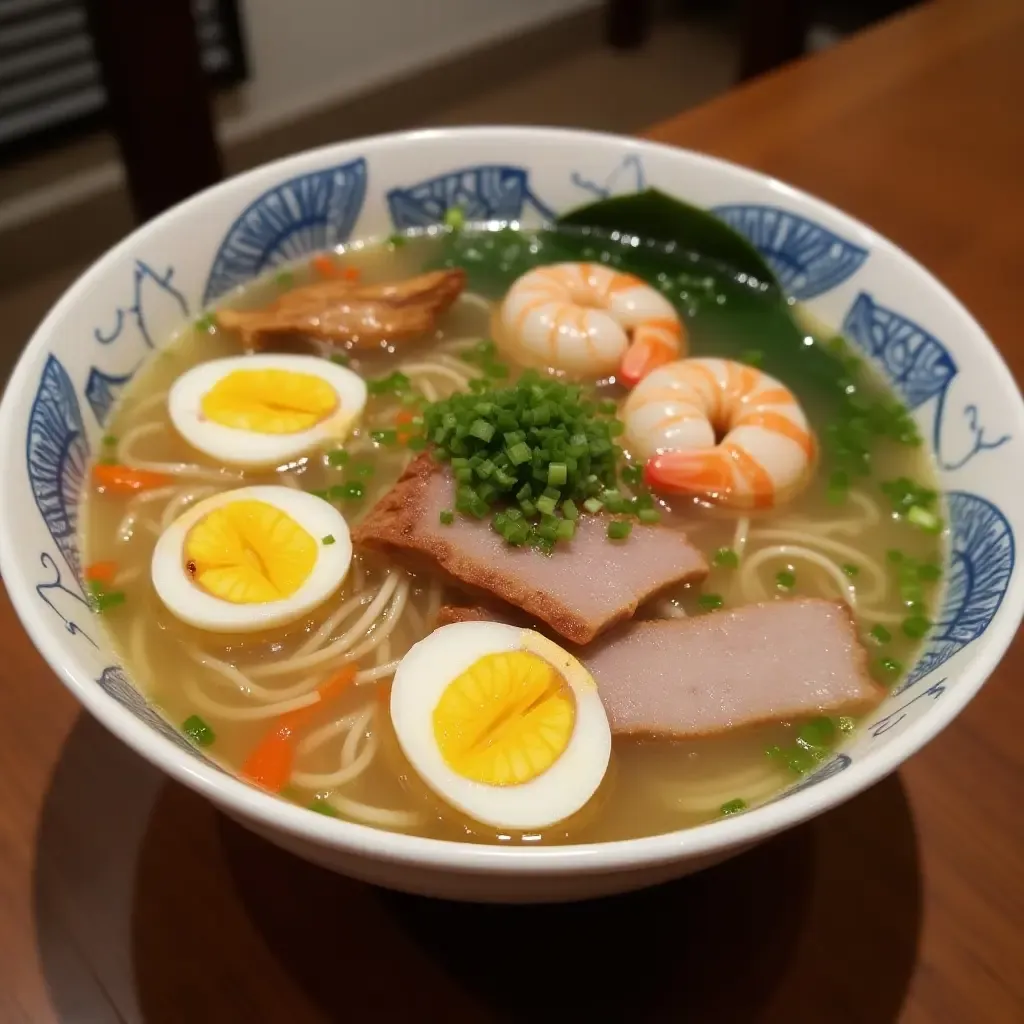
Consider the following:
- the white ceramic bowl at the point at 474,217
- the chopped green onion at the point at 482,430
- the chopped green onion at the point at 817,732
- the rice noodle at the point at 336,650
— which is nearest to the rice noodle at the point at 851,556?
the white ceramic bowl at the point at 474,217

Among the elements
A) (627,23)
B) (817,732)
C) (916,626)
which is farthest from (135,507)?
(627,23)

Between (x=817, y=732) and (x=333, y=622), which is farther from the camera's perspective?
(x=333, y=622)

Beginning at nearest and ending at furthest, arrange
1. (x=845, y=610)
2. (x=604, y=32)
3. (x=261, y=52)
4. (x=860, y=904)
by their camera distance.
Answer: (x=860, y=904)
(x=845, y=610)
(x=261, y=52)
(x=604, y=32)

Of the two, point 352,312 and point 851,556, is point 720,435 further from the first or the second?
point 352,312

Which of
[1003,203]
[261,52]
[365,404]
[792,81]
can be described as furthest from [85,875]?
[261,52]

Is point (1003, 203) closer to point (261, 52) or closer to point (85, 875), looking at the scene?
point (85, 875)

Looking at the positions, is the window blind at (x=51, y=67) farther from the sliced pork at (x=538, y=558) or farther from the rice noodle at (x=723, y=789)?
the rice noodle at (x=723, y=789)
